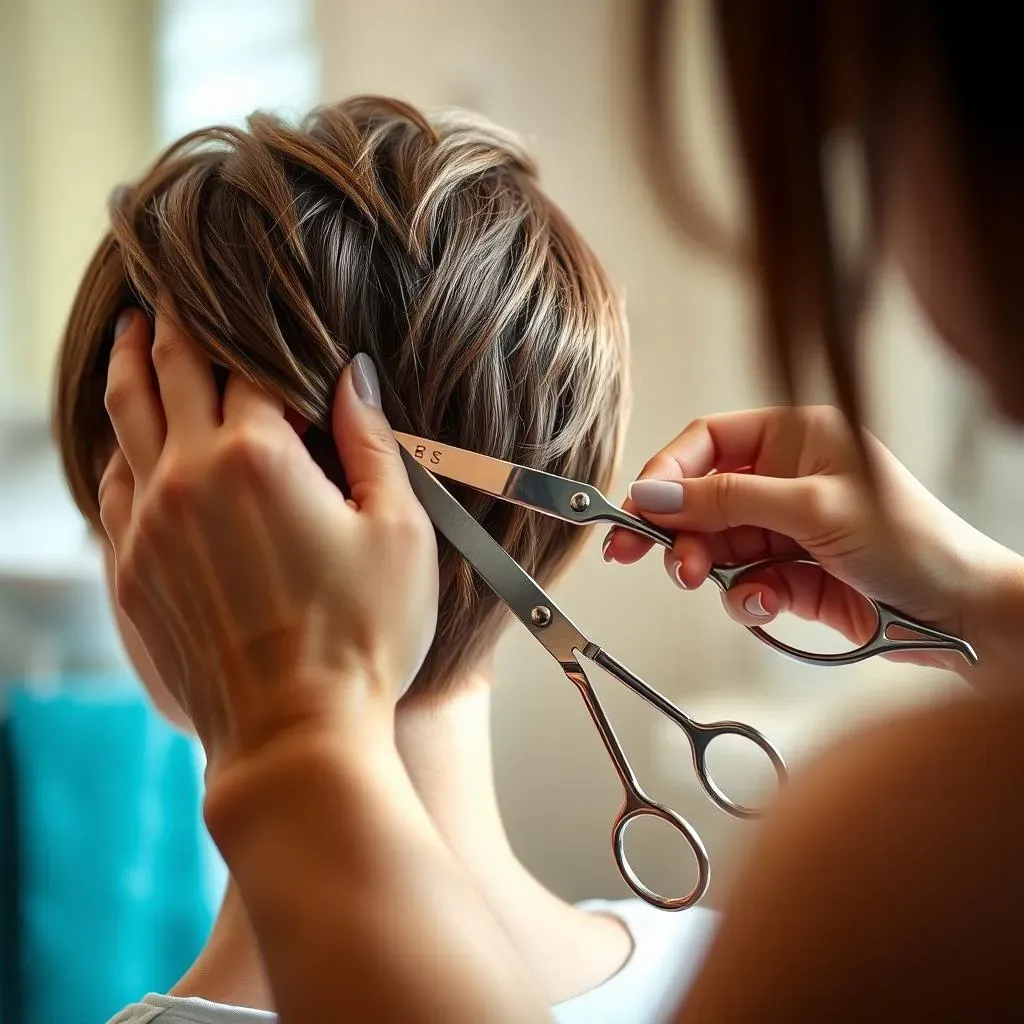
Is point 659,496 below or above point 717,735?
above

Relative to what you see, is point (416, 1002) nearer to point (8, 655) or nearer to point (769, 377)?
point (769, 377)

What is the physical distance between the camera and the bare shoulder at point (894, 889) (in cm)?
33

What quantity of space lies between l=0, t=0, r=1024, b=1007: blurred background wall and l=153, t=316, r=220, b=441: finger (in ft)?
2.09

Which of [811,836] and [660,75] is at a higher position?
[660,75]

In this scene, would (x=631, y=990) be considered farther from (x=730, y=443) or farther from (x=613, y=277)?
(x=613, y=277)

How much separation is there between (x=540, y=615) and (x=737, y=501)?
0.42ft

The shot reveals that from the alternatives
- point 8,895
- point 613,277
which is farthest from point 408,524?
point 8,895

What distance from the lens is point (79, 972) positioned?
1.11 meters

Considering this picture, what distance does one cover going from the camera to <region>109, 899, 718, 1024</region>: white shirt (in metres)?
0.67

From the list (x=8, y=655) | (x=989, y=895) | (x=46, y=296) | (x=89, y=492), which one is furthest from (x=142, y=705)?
(x=989, y=895)

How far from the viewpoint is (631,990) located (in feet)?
2.46

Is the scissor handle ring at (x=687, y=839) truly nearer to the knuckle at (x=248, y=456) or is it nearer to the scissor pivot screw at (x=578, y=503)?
the scissor pivot screw at (x=578, y=503)

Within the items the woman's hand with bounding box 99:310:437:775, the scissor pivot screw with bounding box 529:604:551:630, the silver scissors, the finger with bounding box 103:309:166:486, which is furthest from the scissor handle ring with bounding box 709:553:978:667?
the finger with bounding box 103:309:166:486

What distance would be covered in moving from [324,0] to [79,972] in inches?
43.2
